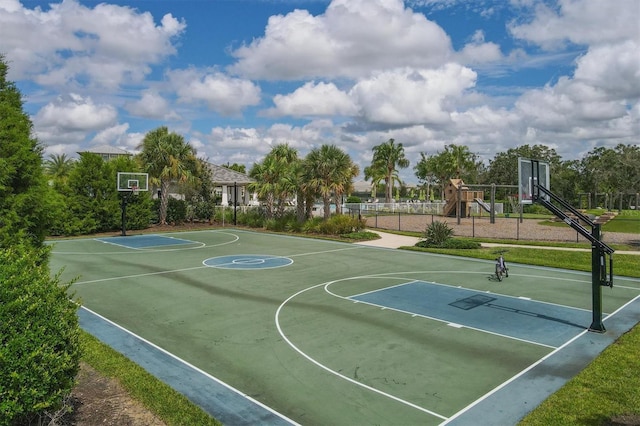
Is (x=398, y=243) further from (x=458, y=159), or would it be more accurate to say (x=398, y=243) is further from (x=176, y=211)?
(x=458, y=159)

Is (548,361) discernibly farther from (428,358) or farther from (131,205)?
(131,205)

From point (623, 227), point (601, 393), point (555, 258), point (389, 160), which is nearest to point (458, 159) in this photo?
point (389, 160)

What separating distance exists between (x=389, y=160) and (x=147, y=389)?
5565cm

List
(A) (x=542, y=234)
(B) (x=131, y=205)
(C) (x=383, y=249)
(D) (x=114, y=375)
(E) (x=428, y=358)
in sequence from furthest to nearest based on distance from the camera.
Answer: (B) (x=131, y=205) → (A) (x=542, y=234) → (C) (x=383, y=249) → (E) (x=428, y=358) → (D) (x=114, y=375)

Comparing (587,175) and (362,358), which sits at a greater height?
(587,175)

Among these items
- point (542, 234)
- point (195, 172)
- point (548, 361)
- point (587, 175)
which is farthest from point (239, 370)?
point (587, 175)

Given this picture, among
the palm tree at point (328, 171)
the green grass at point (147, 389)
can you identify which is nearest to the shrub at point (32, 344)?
the green grass at point (147, 389)

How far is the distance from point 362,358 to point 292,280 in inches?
297

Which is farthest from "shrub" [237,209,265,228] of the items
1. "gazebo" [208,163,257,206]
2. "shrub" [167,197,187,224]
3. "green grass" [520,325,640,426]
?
"green grass" [520,325,640,426]

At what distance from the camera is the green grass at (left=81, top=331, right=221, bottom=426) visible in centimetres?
611

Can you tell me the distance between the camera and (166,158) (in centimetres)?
3394

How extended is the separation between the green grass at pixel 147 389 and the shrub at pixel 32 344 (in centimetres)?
49

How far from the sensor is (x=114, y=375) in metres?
7.44

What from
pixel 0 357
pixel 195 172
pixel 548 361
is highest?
pixel 195 172
